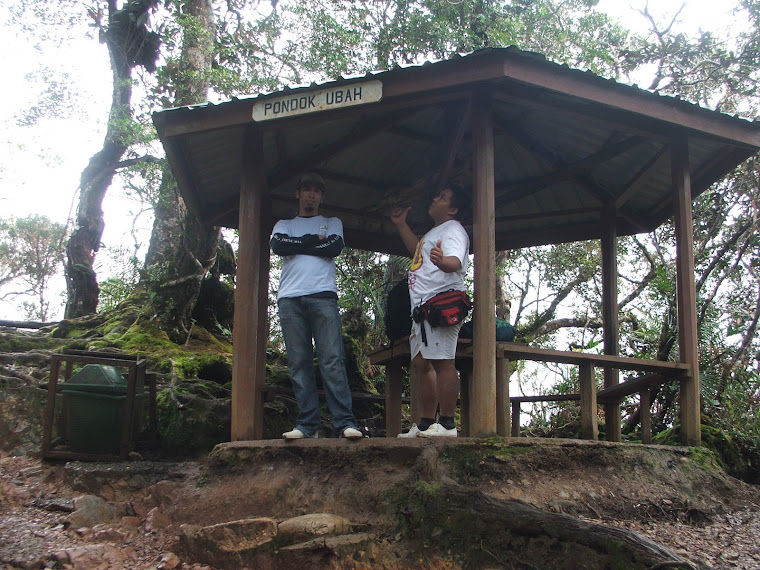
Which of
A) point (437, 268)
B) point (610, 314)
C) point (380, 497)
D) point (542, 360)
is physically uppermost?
point (437, 268)

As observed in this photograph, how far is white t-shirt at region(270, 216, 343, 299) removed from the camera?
510cm

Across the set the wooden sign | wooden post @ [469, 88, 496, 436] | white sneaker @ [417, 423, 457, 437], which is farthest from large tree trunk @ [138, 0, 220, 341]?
white sneaker @ [417, 423, 457, 437]

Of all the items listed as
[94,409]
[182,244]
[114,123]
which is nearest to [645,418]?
[94,409]

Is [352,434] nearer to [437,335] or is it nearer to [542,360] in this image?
[437,335]

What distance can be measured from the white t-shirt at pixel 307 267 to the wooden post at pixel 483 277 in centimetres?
115

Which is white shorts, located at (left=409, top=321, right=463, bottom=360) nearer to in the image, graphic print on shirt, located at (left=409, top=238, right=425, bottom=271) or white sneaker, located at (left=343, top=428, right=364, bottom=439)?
graphic print on shirt, located at (left=409, top=238, right=425, bottom=271)

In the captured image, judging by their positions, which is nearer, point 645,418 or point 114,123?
point 645,418

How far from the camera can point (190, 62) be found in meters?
11.6

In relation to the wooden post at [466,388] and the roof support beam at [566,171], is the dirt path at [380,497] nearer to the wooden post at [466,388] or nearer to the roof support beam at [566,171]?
the wooden post at [466,388]

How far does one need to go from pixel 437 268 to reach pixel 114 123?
9.88 m

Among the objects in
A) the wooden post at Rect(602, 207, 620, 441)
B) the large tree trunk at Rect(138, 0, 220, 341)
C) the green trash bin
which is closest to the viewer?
the green trash bin

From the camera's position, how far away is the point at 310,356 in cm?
515

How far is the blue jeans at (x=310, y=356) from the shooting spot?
16.1 feet

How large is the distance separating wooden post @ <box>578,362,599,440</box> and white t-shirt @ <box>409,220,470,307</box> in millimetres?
1297
